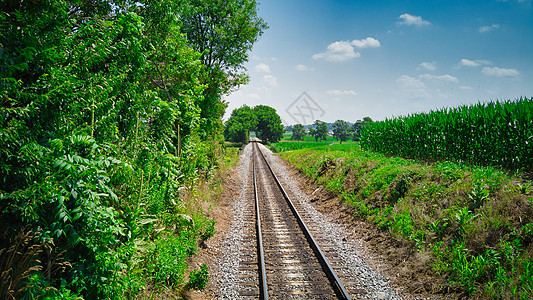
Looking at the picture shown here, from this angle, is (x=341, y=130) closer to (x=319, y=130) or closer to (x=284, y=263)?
(x=319, y=130)

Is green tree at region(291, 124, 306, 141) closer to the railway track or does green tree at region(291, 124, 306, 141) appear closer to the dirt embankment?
the dirt embankment

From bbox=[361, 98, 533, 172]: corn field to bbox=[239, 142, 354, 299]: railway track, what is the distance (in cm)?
692

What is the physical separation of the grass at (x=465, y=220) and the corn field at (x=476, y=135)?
1554 mm

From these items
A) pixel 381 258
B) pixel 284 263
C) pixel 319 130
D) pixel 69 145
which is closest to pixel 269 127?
pixel 319 130

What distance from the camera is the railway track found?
532cm

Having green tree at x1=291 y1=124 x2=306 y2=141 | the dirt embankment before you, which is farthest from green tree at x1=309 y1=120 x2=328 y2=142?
the dirt embankment

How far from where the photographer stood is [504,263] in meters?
4.96

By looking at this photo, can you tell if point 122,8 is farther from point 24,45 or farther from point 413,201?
point 413,201

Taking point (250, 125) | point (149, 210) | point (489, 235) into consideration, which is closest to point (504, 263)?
point (489, 235)

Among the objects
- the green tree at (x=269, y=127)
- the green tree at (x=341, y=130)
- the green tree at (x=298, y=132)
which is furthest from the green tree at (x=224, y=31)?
the green tree at (x=341, y=130)

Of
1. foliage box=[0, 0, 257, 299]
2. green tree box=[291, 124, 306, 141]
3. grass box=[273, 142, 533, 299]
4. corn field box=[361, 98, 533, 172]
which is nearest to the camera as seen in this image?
foliage box=[0, 0, 257, 299]

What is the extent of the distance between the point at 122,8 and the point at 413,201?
9.40 m

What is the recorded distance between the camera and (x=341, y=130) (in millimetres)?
139250

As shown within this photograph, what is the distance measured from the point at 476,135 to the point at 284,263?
8.84 meters
